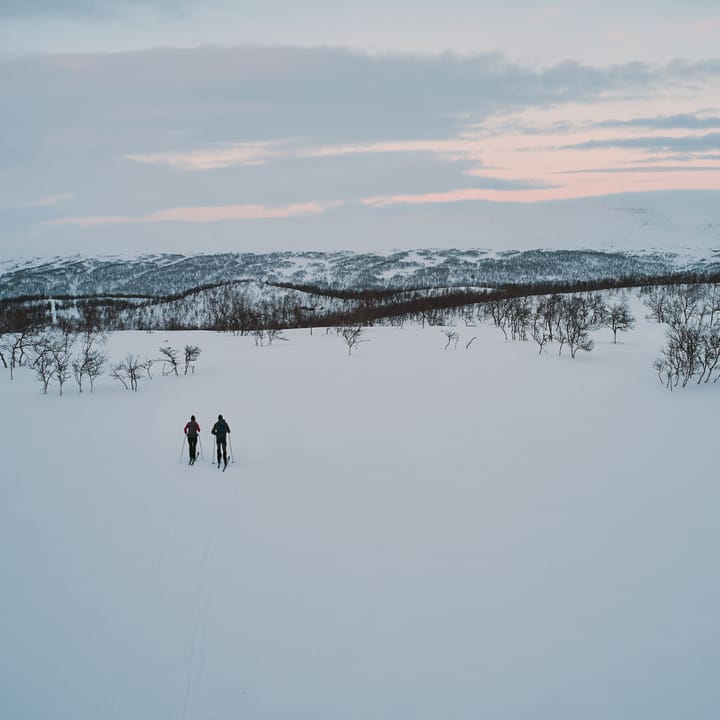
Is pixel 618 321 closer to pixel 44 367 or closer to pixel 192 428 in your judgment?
pixel 192 428

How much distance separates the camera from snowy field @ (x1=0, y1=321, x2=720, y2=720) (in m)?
7.67

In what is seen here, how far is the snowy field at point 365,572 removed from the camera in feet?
25.2

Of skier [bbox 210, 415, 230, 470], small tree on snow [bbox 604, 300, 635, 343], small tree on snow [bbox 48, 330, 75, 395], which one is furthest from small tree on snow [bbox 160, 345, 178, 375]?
small tree on snow [bbox 604, 300, 635, 343]

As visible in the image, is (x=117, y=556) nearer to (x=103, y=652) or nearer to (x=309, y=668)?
(x=103, y=652)

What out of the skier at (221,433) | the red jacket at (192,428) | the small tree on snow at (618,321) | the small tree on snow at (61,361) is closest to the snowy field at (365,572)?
the skier at (221,433)

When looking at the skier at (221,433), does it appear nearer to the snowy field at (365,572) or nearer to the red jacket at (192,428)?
the snowy field at (365,572)

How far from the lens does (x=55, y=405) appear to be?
30703mm

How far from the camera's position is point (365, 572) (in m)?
10.9

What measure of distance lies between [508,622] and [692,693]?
2796mm

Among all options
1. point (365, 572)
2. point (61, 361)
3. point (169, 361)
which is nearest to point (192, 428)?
point (365, 572)

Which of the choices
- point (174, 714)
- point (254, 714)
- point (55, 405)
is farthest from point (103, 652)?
point (55, 405)

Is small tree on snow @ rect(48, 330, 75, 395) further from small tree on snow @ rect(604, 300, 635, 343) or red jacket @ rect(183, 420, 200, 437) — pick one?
small tree on snow @ rect(604, 300, 635, 343)

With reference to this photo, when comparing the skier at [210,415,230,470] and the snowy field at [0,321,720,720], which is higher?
the skier at [210,415,230,470]

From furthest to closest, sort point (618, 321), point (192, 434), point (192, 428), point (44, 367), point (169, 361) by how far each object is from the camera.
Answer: point (618, 321)
point (169, 361)
point (44, 367)
point (192, 434)
point (192, 428)
